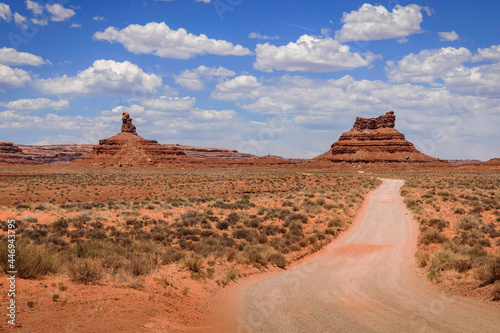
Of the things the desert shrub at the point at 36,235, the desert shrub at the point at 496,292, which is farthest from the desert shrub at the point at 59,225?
the desert shrub at the point at 496,292

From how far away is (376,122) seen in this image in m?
166

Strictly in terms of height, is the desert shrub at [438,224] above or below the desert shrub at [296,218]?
above

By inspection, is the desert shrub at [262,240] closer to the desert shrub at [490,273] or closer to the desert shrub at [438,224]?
the desert shrub at [490,273]

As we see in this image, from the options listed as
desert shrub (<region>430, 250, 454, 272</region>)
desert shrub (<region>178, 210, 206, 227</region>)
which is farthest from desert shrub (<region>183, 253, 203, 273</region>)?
desert shrub (<region>178, 210, 206, 227</region>)

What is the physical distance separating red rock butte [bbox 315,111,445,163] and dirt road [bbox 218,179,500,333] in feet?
426

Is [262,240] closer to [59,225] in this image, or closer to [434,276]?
[434,276]

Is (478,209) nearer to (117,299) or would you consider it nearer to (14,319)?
(117,299)

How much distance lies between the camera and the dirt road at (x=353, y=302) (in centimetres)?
848

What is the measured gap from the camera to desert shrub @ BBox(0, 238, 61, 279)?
858cm

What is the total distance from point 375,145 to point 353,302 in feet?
477

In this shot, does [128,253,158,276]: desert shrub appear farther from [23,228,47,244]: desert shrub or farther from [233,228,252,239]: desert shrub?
[233,228,252,239]: desert shrub

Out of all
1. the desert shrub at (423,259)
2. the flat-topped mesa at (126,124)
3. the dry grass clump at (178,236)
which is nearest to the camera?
the dry grass clump at (178,236)

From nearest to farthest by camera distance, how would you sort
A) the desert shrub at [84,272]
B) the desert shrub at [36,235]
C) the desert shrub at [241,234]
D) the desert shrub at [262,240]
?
the desert shrub at [84,272], the desert shrub at [36,235], the desert shrub at [262,240], the desert shrub at [241,234]

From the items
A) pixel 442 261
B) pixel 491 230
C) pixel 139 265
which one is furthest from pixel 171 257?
pixel 491 230
